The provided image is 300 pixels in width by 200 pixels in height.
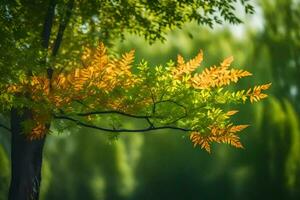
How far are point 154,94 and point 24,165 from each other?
2854 millimetres

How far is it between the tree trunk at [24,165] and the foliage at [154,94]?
1.44 m

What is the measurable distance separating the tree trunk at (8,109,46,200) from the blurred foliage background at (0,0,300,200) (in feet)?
31.2

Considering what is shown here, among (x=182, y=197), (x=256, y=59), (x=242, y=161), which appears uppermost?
(x=256, y=59)

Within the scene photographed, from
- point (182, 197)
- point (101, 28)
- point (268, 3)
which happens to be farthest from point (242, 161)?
point (101, 28)

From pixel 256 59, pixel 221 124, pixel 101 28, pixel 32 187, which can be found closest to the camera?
pixel 221 124


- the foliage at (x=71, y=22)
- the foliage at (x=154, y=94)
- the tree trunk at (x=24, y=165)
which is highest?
the foliage at (x=71, y=22)

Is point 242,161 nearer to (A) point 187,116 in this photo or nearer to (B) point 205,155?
(B) point 205,155

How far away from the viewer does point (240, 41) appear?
19.4 meters

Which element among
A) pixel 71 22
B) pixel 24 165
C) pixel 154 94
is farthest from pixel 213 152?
pixel 154 94

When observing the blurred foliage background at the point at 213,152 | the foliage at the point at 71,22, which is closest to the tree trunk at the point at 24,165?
the foliage at the point at 71,22

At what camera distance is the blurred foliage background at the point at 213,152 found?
1845cm

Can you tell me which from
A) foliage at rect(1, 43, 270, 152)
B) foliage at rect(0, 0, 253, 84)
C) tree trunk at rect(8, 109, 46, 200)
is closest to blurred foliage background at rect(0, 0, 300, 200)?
foliage at rect(0, 0, 253, 84)

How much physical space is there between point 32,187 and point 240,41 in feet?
41.5

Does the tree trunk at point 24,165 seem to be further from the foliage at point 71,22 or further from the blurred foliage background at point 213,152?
the blurred foliage background at point 213,152
